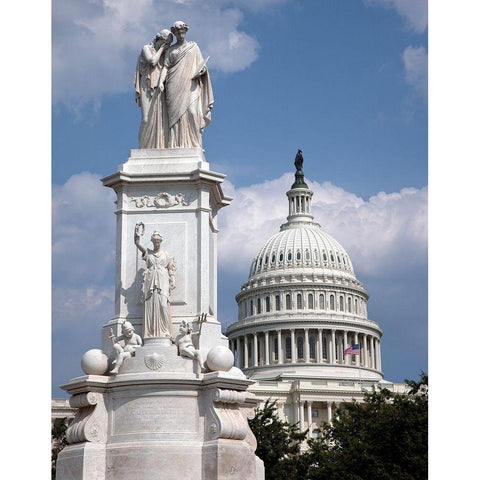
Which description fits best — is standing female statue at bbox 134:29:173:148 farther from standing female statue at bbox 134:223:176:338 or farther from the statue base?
the statue base

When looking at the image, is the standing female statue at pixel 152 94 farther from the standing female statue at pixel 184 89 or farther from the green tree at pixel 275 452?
the green tree at pixel 275 452

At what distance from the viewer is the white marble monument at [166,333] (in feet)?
73.9

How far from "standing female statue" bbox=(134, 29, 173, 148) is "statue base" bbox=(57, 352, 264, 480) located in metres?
4.95

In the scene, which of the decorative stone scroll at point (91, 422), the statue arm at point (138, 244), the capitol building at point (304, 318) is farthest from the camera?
the capitol building at point (304, 318)

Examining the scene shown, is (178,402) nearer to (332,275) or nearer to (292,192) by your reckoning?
(332,275)

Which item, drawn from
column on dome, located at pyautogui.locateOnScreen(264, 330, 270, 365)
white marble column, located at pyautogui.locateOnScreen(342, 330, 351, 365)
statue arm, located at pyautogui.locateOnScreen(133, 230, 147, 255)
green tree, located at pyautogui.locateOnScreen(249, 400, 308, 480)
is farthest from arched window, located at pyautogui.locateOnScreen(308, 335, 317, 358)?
statue arm, located at pyautogui.locateOnScreen(133, 230, 147, 255)

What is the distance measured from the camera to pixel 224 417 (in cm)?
2267

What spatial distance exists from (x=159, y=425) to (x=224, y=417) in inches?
51.4

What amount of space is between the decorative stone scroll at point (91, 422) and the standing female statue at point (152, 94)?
586cm

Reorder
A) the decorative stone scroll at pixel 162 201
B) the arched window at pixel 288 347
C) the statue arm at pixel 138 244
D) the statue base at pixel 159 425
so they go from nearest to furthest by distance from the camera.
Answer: the statue base at pixel 159 425 < the statue arm at pixel 138 244 < the decorative stone scroll at pixel 162 201 < the arched window at pixel 288 347

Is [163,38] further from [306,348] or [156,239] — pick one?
[306,348]

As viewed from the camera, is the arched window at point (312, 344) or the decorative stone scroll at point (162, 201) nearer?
the decorative stone scroll at point (162, 201)

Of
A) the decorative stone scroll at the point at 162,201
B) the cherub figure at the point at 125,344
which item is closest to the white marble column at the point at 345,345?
the decorative stone scroll at the point at 162,201

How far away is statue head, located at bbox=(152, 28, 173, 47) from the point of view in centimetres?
2559
